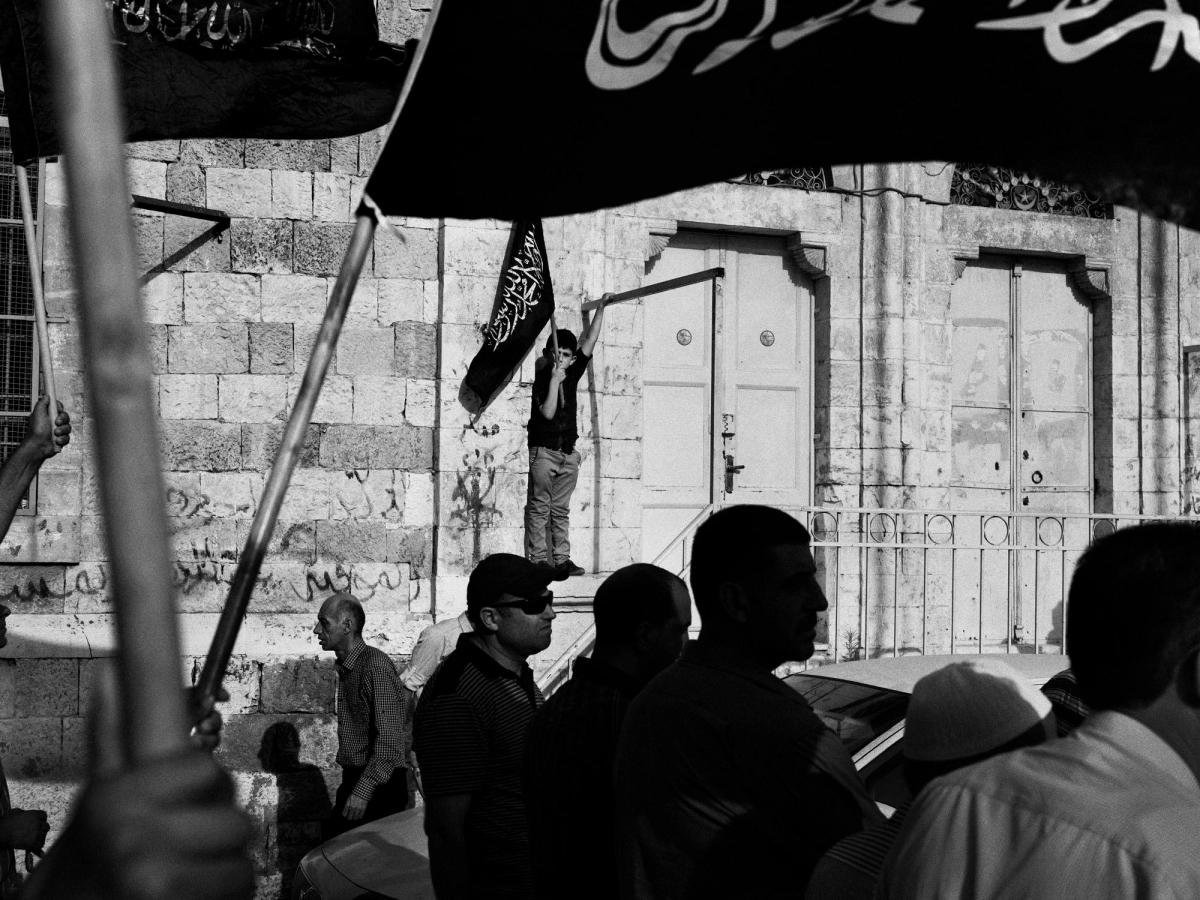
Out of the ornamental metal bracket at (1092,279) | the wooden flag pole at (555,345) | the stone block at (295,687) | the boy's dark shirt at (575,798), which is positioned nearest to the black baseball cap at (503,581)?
the boy's dark shirt at (575,798)

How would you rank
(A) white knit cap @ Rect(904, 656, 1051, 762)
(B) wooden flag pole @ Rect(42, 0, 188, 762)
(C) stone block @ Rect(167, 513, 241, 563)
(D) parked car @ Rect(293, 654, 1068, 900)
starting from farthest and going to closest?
(C) stone block @ Rect(167, 513, 241, 563)
(D) parked car @ Rect(293, 654, 1068, 900)
(A) white knit cap @ Rect(904, 656, 1051, 762)
(B) wooden flag pole @ Rect(42, 0, 188, 762)

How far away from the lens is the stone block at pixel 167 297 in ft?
28.6

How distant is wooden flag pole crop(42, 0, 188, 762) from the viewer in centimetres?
83

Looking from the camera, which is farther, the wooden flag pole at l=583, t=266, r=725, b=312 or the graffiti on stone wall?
the wooden flag pole at l=583, t=266, r=725, b=312

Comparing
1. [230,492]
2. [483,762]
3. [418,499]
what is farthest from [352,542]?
[483,762]

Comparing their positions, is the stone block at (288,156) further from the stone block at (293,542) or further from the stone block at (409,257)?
the stone block at (293,542)

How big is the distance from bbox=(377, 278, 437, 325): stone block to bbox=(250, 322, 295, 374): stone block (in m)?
0.68

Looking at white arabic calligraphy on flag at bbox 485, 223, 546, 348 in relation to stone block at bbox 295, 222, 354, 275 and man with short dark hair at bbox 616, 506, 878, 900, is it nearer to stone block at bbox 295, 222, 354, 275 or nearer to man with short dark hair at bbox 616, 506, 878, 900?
stone block at bbox 295, 222, 354, 275

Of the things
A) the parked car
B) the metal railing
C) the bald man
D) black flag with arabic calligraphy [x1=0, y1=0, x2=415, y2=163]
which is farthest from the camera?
the metal railing

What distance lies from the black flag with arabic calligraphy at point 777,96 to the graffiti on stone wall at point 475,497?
6.74m

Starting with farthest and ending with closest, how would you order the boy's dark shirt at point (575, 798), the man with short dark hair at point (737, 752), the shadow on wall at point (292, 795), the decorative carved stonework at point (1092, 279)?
the decorative carved stonework at point (1092, 279) < the shadow on wall at point (292, 795) < the boy's dark shirt at point (575, 798) < the man with short dark hair at point (737, 752)

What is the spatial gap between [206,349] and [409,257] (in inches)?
59.5

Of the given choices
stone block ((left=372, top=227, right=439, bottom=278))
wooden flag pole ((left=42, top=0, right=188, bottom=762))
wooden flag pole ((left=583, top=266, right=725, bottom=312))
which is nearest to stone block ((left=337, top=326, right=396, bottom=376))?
stone block ((left=372, top=227, right=439, bottom=278))

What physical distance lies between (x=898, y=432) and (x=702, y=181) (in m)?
9.08
